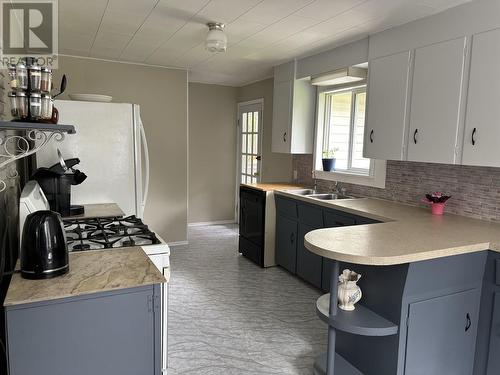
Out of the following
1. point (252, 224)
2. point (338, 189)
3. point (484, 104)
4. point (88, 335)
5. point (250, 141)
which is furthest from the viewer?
point (250, 141)

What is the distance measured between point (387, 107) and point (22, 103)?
8.46 ft

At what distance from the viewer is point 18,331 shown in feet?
4.08

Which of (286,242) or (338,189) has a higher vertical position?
(338,189)

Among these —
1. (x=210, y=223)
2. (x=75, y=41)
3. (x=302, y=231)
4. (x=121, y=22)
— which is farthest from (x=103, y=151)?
(x=210, y=223)

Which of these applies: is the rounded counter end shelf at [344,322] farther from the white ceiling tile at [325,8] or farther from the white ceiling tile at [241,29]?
the white ceiling tile at [241,29]

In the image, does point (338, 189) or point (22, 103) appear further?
point (338, 189)

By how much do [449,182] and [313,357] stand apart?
1.67m

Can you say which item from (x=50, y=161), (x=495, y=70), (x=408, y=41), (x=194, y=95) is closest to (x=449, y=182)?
(x=495, y=70)

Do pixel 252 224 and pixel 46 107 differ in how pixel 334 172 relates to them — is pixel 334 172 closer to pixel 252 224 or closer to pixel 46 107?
pixel 252 224

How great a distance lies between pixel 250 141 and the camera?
5984 millimetres

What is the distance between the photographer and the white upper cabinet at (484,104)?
225cm

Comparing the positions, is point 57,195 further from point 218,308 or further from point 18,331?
point 218,308

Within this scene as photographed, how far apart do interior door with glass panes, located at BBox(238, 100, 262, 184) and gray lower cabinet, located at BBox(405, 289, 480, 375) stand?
3.88 metres

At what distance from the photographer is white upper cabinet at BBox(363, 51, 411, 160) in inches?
113
